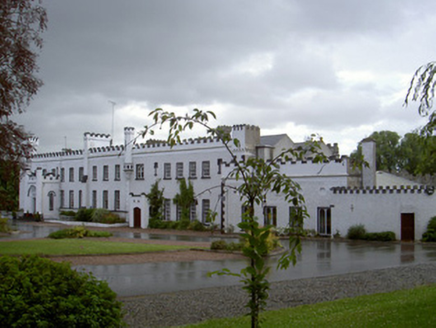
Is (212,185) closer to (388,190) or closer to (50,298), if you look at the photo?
(388,190)

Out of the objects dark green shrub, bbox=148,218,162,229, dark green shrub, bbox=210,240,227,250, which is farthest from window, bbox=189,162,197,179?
dark green shrub, bbox=210,240,227,250

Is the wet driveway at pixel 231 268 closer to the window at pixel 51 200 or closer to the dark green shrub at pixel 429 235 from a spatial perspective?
the dark green shrub at pixel 429 235

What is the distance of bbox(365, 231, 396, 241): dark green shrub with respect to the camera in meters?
31.1

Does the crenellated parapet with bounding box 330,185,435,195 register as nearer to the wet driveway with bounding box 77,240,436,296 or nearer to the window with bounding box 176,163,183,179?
the wet driveway with bounding box 77,240,436,296

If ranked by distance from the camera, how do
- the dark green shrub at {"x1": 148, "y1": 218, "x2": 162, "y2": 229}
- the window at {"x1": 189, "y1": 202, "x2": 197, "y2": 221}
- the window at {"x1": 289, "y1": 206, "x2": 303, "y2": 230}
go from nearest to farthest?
the window at {"x1": 289, "y1": 206, "x2": 303, "y2": 230} → the window at {"x1": 189, "y1": 202, "x2": 197, "y2": 221} → the dark green shrub at {"x1": 148, "y1": 218, "x2": 162, "y2": 229}

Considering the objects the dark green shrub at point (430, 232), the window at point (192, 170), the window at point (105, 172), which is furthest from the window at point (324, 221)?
the window at point (105, 172)

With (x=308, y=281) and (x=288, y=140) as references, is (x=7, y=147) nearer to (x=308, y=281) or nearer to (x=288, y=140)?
(x=308, y=281)

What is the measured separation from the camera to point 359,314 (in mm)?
9391

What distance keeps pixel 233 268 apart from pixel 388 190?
56.1 ft

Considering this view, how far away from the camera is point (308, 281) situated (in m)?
15.0

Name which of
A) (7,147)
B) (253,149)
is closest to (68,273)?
(7,147)

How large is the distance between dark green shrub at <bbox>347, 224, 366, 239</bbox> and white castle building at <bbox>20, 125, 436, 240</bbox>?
0.39 m

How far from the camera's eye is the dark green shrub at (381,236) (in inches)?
1224

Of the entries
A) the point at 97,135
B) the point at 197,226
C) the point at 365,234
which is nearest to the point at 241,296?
the point at 365,234
